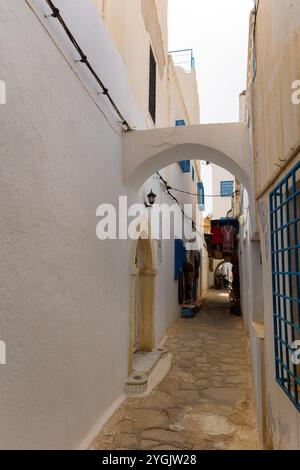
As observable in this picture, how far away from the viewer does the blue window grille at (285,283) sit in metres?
2.35

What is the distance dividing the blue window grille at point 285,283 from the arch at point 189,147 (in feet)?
7.08

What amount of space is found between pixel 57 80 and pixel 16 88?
0.72 m

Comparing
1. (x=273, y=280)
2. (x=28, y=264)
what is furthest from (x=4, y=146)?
(x=273, y=280)

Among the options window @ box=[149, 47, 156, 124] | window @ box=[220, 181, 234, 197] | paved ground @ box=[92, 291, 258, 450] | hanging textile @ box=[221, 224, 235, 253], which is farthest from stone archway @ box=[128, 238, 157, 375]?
window @ box=[220, 181, 234, 197]

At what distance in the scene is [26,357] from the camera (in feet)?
8.07

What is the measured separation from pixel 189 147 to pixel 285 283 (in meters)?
3.09

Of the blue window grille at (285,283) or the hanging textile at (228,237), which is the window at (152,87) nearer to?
the blue window grille at (285,283)

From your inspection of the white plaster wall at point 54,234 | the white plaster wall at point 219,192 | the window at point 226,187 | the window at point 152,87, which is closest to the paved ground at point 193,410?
the white plaster wall at point 54,234

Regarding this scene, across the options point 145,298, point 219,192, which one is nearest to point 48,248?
point 145,298

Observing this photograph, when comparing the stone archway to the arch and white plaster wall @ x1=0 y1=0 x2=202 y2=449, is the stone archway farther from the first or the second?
white plaster wall @ x1=0 y1=0 x2=202 y2=449

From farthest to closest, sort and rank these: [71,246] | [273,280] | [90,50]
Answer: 1. [90,50]
2. [71,246]
3. [273,280]

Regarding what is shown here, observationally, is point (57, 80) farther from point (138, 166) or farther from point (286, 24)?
point (138, 166)
